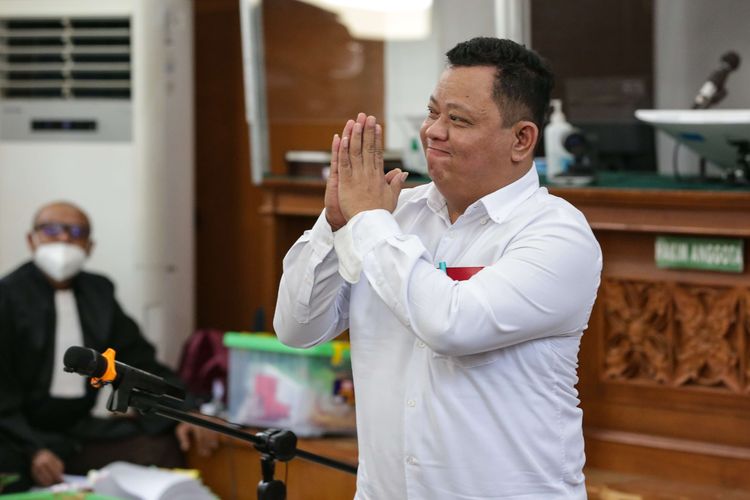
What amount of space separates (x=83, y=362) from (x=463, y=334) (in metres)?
0.54

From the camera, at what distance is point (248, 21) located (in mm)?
4191

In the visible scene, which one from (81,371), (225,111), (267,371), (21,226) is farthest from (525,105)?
(225,111)

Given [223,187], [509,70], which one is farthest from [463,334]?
[223,187]

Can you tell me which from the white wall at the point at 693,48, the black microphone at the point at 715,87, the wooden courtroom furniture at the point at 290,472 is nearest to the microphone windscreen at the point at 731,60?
the black microphone at the point at 715,87

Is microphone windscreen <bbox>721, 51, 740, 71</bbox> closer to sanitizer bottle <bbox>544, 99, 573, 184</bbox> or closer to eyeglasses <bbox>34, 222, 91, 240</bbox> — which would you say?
sanitizer bottle <bbox>544, 99, 573, 184</bbox>

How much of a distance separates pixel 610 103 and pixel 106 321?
1.97 metres

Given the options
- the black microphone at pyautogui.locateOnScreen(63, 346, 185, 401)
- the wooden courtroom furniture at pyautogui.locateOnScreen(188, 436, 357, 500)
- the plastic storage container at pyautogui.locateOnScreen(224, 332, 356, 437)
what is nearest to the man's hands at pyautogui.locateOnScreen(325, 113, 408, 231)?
the black microphone at pyautogui.locateOnScreen(63, 346, 185, 401)

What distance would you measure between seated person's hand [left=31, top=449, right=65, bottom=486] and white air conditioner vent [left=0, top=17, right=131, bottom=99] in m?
1.46

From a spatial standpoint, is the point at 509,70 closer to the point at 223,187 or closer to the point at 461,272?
the point at 461,272

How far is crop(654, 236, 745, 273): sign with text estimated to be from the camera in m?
3.05

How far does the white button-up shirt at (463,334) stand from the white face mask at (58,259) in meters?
2.43

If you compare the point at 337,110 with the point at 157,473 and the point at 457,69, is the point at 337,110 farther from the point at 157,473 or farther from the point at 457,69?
the point at 457,69

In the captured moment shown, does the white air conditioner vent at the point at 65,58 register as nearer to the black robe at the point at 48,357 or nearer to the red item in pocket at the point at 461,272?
the black robe at the point at 48,357

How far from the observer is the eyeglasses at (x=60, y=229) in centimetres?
406
